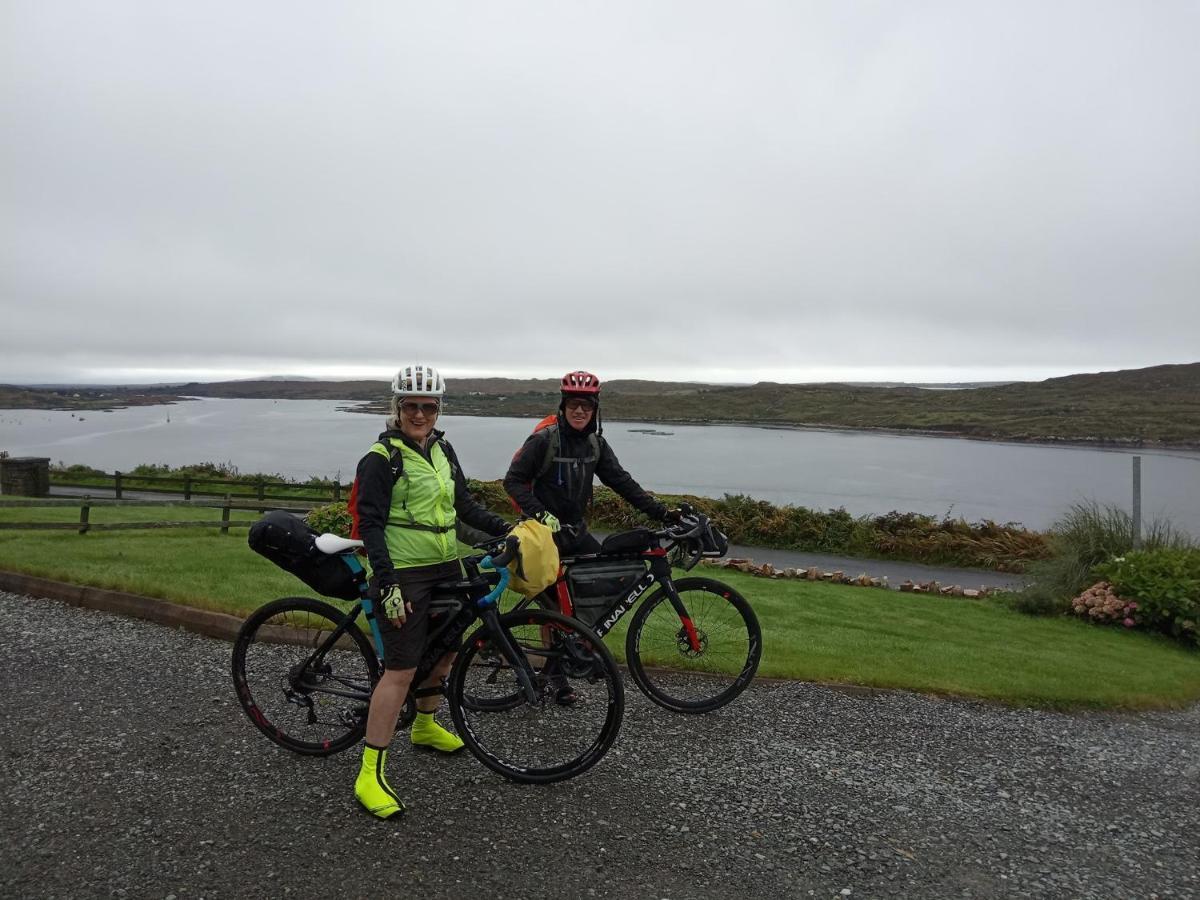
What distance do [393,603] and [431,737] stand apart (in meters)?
1.17

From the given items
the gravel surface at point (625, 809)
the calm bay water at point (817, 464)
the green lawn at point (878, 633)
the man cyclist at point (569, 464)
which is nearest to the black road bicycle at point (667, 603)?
the man cyclist at point (569, 464)

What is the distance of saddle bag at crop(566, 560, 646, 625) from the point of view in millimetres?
4707

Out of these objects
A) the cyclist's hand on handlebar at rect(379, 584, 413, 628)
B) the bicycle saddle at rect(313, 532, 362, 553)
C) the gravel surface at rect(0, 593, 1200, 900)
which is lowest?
the gravel surface at rect(0, 593, 1200, 900)

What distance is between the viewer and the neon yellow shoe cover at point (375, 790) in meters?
3.39

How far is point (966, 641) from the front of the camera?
308 inches

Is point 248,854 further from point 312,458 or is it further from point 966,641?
point 312,458

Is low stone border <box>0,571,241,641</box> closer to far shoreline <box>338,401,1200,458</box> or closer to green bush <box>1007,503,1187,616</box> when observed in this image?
green bush <box>1007,503,1187,616</box>

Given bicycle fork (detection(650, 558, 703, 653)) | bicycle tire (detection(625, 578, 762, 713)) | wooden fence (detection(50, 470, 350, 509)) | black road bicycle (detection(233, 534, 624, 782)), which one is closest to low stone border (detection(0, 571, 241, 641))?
black road bicycle (detection(233, 534, 624, 782))

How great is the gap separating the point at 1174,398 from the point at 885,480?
69831 millimetres

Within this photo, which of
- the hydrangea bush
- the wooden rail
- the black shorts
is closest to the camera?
the black shorts

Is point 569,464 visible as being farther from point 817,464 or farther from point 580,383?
point 817,464

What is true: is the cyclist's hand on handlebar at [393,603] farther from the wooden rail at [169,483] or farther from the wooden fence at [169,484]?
the wooden rail at [169,483]

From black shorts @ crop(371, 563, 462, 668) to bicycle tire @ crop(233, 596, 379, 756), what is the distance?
36 centimetres

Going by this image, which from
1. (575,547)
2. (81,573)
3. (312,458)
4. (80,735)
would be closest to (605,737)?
(575,547)
